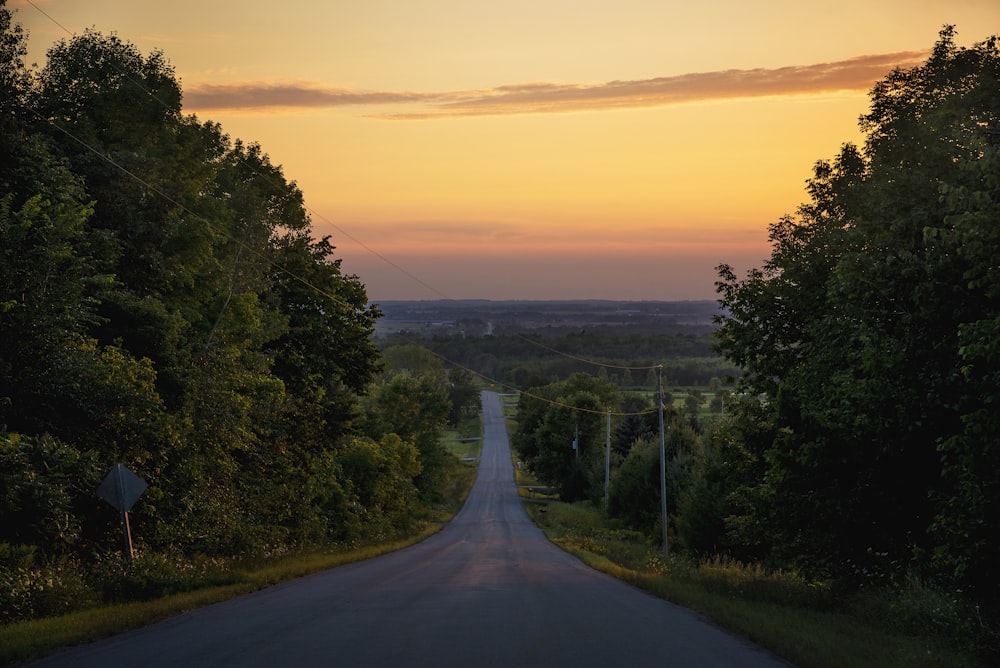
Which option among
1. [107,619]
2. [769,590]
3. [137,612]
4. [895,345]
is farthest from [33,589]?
[895,345]

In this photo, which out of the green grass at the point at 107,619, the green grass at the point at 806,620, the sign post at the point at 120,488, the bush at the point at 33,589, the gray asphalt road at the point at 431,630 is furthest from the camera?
the sign post at the point at 120,488

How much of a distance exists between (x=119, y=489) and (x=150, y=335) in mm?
8688

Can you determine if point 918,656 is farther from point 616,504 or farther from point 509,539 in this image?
point 616,504

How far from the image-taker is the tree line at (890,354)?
12133 millimetres

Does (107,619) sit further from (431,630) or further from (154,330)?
(154,330)

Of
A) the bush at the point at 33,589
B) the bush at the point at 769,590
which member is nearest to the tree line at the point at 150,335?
the bush at the point at 33,589

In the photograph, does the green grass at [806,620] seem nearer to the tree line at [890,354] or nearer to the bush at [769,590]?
the bush at [769,590]

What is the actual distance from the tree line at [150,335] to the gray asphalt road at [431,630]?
4044mm

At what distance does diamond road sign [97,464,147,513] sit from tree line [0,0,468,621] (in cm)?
75

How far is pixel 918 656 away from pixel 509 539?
4811cm

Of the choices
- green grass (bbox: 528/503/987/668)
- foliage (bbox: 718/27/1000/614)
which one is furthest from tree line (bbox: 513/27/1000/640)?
green grass (bbox: 528/503/987/668)

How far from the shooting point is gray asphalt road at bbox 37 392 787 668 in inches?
443

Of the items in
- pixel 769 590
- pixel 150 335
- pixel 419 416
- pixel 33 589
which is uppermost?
pixel 150 335

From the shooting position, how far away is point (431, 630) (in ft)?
44.8
